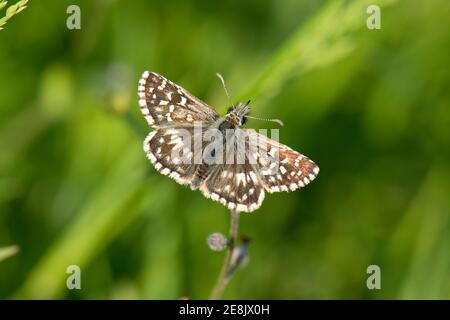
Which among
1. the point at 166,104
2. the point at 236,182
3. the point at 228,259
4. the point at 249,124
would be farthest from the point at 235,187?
the point at 249,124

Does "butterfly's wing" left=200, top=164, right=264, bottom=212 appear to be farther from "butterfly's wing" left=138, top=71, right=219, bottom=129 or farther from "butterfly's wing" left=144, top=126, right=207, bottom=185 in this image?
"butterfly's wing" left=138, top=71, right=219, bottom=129

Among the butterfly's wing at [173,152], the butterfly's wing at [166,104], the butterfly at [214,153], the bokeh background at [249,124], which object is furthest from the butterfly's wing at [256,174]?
the bokeh background at [249,124]

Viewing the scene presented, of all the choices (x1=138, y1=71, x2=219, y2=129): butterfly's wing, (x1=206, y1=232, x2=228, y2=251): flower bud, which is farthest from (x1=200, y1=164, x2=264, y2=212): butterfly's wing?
(x1=138, y1=71, x2=219, y2=129): butterfly's wing

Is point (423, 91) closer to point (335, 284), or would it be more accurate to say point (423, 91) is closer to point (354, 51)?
point (354, 51)

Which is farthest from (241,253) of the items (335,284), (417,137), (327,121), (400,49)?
(400,49)

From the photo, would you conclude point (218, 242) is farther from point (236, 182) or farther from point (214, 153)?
point (214, 153)

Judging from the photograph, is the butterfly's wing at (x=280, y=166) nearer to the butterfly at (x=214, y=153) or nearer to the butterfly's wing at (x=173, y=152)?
the butterfly at (x=214, y=153)
